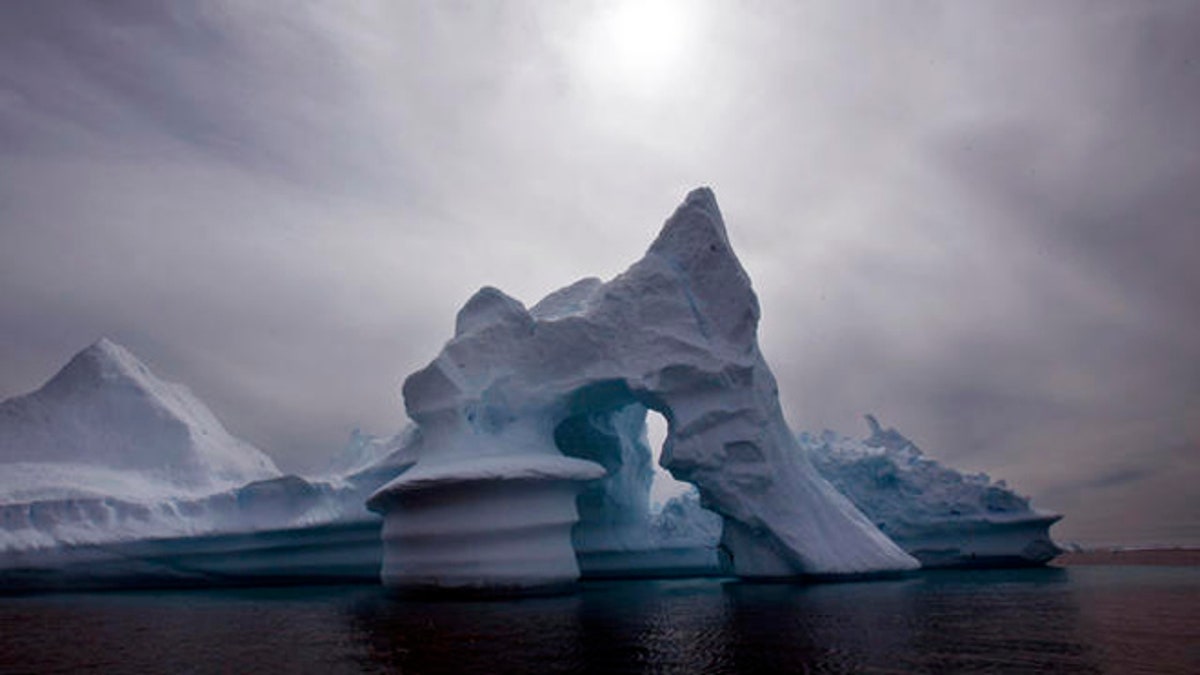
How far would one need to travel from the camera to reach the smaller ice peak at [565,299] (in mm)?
18547

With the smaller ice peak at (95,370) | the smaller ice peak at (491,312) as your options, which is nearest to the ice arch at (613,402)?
the smaller ice peak at (491,312)

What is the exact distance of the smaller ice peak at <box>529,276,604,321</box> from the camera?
60.8ft

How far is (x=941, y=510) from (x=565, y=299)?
12.6m

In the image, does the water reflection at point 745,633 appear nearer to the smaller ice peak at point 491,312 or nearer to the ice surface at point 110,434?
the smaller ice peak at point 491,312

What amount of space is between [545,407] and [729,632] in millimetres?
8849

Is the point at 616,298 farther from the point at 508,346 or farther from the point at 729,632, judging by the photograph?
the point at 729,632

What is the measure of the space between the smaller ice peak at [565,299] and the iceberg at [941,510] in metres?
8.82

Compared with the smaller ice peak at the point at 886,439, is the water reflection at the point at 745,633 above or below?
below

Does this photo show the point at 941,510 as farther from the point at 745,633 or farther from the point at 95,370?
the point at 95,370

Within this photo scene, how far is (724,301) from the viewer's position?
654 inches

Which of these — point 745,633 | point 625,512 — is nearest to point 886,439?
point 625,512

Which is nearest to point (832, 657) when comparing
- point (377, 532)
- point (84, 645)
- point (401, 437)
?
point (84, 645)

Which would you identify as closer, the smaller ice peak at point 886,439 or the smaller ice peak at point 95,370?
the smaller ice peak at point 95,370

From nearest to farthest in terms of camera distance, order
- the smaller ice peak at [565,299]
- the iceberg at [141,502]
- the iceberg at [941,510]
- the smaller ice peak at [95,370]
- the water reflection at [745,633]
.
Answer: the water reflection at [745,633] < the iceberg at [141,502] < the smaller ice peak at [565,299] < the smaller ice peak at [95,370] < the iceberg at [941,510]
